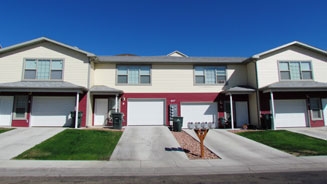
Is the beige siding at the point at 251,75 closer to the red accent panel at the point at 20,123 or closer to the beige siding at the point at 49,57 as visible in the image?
the beige siding at the point at 49,57

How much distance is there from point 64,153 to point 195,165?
5.58 m

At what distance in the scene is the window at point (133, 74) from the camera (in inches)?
672

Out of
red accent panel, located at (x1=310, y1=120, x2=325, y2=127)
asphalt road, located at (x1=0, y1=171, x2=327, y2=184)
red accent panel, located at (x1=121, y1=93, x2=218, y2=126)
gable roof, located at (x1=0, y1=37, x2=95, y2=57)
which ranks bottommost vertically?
asphalt road, located at (x1=0, y1=171, x2=327, y2=184)

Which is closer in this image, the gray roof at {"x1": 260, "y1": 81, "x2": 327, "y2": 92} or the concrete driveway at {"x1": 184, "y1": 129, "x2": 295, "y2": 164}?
the concrete driveway at {"x1": 184, "y1": 129, "x2": 295, "y2": 164}

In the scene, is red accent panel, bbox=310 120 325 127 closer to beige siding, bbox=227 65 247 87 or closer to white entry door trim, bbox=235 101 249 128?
white entry door trim, bbox=235 101 249 128

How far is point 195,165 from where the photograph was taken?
7152 millimetres

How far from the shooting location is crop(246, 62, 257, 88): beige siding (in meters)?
16.5

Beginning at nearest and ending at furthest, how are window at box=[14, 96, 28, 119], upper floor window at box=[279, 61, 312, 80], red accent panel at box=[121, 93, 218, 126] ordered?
window at box=[14, 96, 28, 119] < upper floor window at box=[279, 61, 312, 80] < red accent panel at box=[121, 93, 218, 126]

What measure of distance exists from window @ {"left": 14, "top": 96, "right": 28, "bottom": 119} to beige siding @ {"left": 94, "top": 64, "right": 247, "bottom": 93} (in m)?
5.34

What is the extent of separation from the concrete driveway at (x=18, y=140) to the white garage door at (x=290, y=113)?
662 inches

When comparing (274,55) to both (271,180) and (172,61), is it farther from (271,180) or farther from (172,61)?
(271,180)

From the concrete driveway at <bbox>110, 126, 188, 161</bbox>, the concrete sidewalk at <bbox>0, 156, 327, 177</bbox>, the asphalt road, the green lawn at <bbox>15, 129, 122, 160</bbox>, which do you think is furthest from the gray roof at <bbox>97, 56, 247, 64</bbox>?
the asphalt road

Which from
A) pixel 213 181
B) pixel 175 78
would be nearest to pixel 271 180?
pixel 213 181

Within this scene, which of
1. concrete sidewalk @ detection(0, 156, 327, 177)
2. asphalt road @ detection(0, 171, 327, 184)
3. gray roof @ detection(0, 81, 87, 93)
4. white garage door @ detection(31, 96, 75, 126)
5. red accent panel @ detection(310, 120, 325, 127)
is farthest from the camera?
red accent panel @ detection(310, 120, 325, 127)
